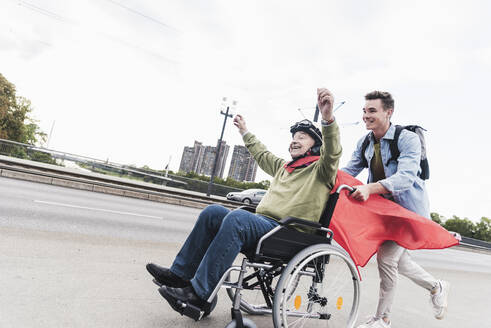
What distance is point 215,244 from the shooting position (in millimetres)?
2131

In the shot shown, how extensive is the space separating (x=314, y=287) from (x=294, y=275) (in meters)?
0.49

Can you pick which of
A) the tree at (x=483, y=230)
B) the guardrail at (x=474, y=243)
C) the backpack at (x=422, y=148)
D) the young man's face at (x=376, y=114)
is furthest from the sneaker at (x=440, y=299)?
the tree at (x=483, y=230)

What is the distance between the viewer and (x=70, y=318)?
86.0 inches

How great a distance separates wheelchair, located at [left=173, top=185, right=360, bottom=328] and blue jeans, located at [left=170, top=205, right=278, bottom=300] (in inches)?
2.6

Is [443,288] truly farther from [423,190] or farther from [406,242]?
[423,190]

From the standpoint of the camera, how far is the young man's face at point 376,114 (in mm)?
2857

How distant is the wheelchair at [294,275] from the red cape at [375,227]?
0.42 ft

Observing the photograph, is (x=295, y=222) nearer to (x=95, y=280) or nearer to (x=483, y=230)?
(x=95, y=280)

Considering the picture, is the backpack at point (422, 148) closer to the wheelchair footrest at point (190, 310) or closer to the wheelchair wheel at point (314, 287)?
the wheelchair wheel at point (314, 287)

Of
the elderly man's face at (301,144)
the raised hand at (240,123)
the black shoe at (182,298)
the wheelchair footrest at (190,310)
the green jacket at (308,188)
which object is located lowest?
the wheelchair footrest at (190,310)

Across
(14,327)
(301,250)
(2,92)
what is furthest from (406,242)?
(2,92)

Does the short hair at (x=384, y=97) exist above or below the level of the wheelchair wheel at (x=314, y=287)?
above

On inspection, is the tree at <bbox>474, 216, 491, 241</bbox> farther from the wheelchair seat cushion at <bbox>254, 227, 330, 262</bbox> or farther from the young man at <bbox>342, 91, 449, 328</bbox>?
the wheelchair seat cushion at <bbox>254, 227, 330, 262</bbox>

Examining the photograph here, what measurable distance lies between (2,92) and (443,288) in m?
42.8
